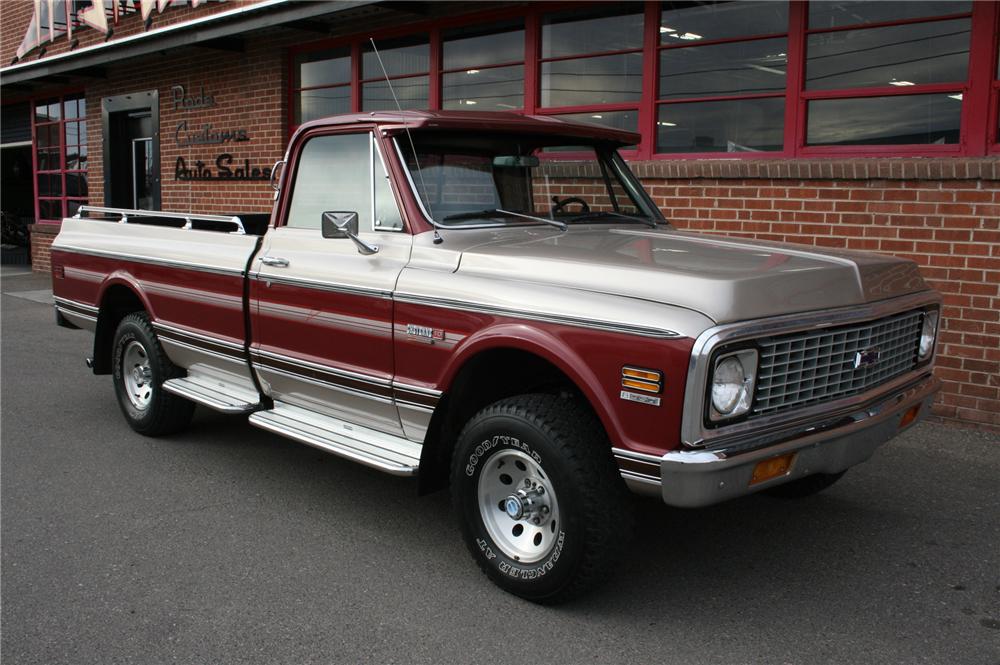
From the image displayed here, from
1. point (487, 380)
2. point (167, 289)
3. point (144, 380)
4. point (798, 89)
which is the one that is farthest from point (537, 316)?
point (798, 89)

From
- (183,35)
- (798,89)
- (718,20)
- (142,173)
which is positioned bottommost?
(142,173)

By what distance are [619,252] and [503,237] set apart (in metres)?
0.64

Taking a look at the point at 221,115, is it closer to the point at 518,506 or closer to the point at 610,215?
the point at 610,215

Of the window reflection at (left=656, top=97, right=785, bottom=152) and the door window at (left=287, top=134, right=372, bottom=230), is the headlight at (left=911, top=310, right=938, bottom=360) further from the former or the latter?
the window reflection at (left=656, top=97, right=785, bottom=152)

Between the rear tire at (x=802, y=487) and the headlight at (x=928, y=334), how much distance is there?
2.58ft

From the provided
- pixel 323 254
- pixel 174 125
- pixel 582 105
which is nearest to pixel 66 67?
pixel 174 125

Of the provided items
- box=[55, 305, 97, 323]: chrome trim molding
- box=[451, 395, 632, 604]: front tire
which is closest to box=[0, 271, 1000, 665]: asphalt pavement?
box=[451, 395, 632, 604]: front tire

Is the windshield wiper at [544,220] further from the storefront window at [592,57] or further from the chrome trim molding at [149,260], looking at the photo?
the storefront window at [592,57]

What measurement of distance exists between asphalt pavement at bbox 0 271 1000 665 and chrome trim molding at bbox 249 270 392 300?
1138 millimetres

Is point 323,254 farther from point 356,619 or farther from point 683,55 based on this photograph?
point 683,55

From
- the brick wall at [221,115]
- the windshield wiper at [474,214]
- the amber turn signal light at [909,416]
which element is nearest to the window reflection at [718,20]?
the windshield wiper at [474,214]

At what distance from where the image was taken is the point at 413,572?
389 centimetres

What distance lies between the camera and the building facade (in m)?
6.29

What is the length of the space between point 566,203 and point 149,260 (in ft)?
9.19
